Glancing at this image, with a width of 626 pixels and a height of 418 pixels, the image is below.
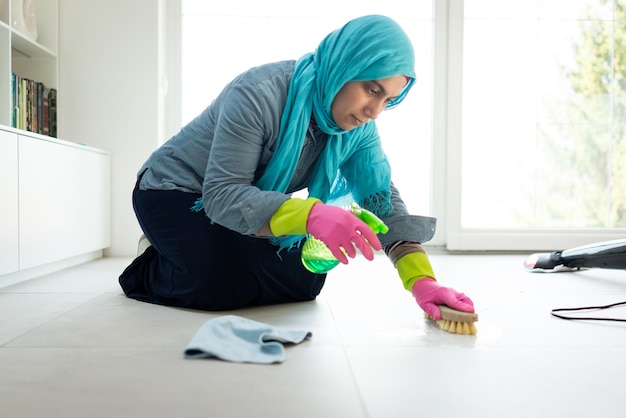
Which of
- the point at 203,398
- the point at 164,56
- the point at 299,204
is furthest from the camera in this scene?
the point at 164,56

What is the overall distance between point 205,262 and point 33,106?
156cm

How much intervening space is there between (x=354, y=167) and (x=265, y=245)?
32cm

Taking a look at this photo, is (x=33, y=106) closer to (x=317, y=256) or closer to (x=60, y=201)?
(x=60, y=201)

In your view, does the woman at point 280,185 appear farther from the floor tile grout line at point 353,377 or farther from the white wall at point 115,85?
the white wall at point 115,85

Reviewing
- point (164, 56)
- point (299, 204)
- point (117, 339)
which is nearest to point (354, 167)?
point (299, 204)

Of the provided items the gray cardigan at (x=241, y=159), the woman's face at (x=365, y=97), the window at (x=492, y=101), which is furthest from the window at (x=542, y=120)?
the woman's face at (x=365, y=97)

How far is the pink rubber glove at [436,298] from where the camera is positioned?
130 cm

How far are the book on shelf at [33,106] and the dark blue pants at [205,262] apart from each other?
1.12 metres

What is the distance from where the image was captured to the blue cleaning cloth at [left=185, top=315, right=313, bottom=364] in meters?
1.04

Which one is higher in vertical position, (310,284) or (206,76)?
(206,76)

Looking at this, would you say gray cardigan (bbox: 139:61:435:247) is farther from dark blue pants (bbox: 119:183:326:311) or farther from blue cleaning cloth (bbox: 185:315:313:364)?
blue cleaning cloth (bbox: 185:315:313:364)

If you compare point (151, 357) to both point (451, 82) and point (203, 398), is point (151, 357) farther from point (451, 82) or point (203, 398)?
point (451, 82)

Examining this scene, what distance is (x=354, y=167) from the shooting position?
1574 mm

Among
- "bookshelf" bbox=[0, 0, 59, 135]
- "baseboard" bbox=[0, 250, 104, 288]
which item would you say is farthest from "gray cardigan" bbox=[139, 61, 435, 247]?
"bookshelf" bbox=[0, 0, 59, 135]
